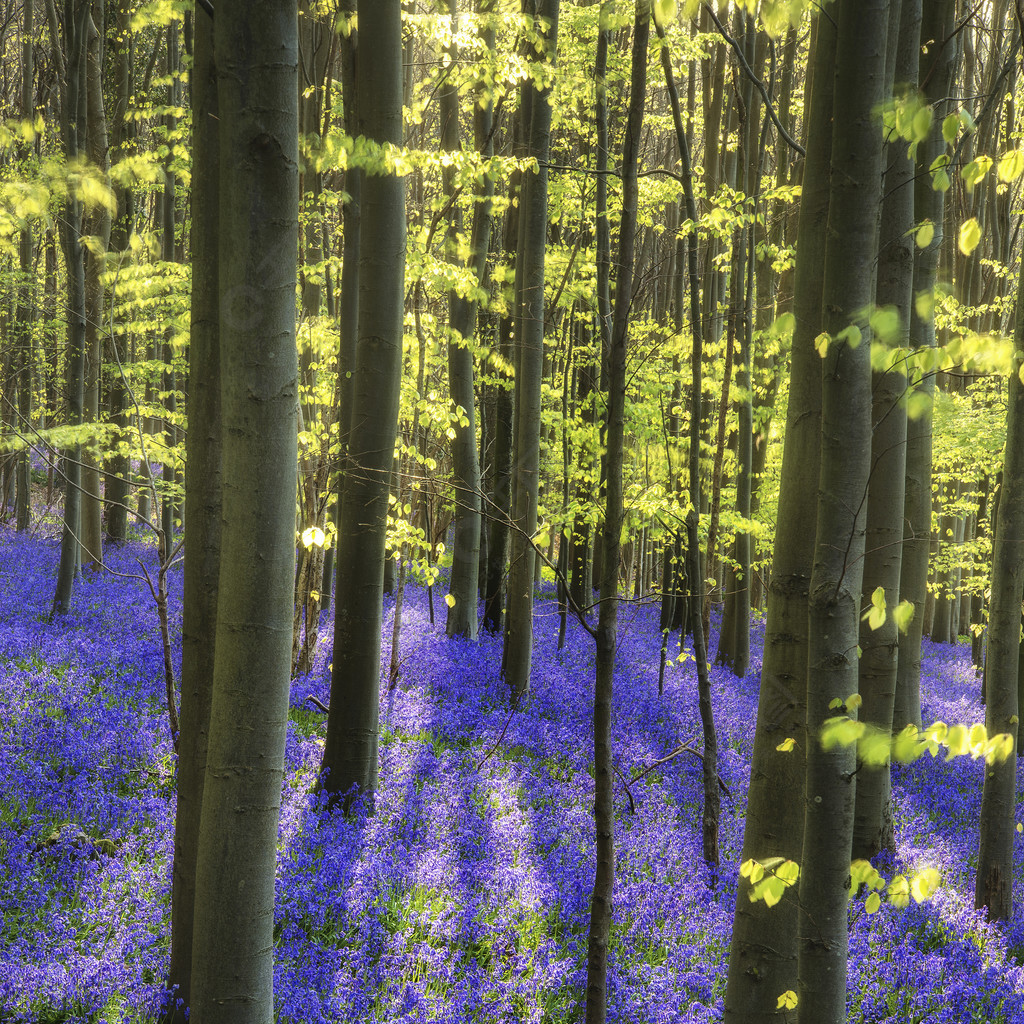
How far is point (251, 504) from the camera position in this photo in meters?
2.11

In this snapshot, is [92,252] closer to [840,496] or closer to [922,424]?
[922,424]

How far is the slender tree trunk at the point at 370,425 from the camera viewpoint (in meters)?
5.14

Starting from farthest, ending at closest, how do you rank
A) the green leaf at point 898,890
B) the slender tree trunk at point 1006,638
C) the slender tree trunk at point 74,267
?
the slender tree trunk at point 74,267
the slender tree trunk at point 1006,638
the green leaf at point 898,890

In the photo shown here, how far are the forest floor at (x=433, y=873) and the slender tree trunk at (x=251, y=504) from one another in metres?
1.81

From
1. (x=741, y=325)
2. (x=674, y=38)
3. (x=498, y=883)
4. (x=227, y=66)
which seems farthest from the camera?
(x=741, y=325)

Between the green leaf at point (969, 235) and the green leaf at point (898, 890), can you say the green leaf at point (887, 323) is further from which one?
the green leaf at point (898, 890)

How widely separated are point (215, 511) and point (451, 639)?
8337mm

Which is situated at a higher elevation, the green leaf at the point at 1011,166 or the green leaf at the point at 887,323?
the green leaf at the point at 1011,166

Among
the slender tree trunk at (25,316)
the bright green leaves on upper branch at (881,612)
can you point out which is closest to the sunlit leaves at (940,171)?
the bright green leaves on upper branch at (881,612)

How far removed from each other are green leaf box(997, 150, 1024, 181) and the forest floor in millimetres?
4130

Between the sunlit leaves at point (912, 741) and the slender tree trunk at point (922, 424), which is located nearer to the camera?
the sunlit leaves at point (912, 741)

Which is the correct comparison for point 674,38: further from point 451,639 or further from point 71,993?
point 71,993

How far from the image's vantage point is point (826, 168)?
104 inches

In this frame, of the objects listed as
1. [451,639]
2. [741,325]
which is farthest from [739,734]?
[741,325]
